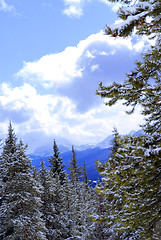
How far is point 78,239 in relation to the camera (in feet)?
71.9

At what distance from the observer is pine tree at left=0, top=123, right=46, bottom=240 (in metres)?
14.2

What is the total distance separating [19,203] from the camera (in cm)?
1493

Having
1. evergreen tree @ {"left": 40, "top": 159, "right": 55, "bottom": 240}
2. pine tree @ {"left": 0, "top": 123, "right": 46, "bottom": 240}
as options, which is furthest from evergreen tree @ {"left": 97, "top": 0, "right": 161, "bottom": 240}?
evergreen tree @ {"left": 40, "top": 159, "right": 55, "bottom": 240}

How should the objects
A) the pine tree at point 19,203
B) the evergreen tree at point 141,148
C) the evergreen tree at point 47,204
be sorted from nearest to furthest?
1. the evergreen tree at point 141,148
2. the pine tree at point 19,203
3. the evergreen tree at point 47,204

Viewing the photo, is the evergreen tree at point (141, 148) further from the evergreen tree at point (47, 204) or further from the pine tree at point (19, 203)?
the evergreen tree at point (47, 204)

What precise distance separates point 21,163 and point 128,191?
472 inches

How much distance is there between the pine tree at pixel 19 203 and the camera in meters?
14.2

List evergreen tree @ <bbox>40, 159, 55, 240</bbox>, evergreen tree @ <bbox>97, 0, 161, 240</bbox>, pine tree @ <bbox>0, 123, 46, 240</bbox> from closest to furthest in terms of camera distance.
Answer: evergreen tree @ <bbox>97, 0, 161, 240</bbox> < pine tree @ <bbox>0, 123, 46, 240</bbox> < evergreen tree @ <bbox>40, 159, 55, 240</bbox>

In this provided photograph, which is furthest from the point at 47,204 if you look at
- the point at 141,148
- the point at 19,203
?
the point at 141,148

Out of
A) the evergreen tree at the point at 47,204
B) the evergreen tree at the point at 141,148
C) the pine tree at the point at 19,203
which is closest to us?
the evergreen tree at the point at 141,148

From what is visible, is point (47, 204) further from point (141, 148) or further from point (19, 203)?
point (141, 148)

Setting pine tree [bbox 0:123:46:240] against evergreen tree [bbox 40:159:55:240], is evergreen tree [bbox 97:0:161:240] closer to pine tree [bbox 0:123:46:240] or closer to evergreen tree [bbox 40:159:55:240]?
pine tree [bbox 0:123:46:240]

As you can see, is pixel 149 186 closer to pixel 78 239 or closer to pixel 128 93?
pixel 128 93

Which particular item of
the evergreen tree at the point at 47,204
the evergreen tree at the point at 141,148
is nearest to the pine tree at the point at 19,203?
the evergreen tree at the point at 47,204
